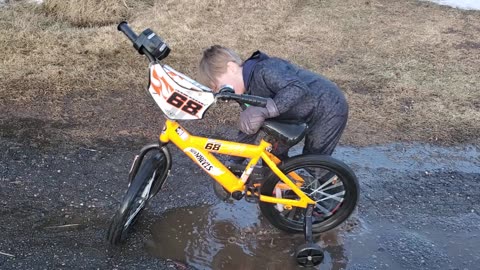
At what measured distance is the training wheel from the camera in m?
3.28

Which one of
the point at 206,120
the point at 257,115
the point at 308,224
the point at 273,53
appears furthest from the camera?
the point at 273,53

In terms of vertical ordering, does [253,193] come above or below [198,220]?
above

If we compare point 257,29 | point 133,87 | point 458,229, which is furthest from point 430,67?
point 133,87

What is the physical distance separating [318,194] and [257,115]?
831 millimetres

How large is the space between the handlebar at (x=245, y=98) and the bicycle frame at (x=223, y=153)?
1.31 feet

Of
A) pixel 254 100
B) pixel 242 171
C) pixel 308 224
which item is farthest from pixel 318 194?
pixel 254 100

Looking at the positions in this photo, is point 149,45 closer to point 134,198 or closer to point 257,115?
point 257,115

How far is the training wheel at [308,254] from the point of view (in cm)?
328

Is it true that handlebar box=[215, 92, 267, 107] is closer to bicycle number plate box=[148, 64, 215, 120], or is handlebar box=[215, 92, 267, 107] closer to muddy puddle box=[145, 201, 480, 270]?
bicycle number plate box=[148, 64, 215, 120]

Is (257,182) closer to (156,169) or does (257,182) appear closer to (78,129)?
(156,169)

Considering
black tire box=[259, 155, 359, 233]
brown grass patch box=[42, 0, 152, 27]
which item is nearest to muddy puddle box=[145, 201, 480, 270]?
black tire box=[259, 155, 359, 233]

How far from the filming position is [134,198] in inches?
125

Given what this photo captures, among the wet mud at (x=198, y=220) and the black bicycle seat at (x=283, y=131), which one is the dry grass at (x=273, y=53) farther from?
the black bicycle seat at (x=283, y=131)

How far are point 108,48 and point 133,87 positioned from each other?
1083 mm
